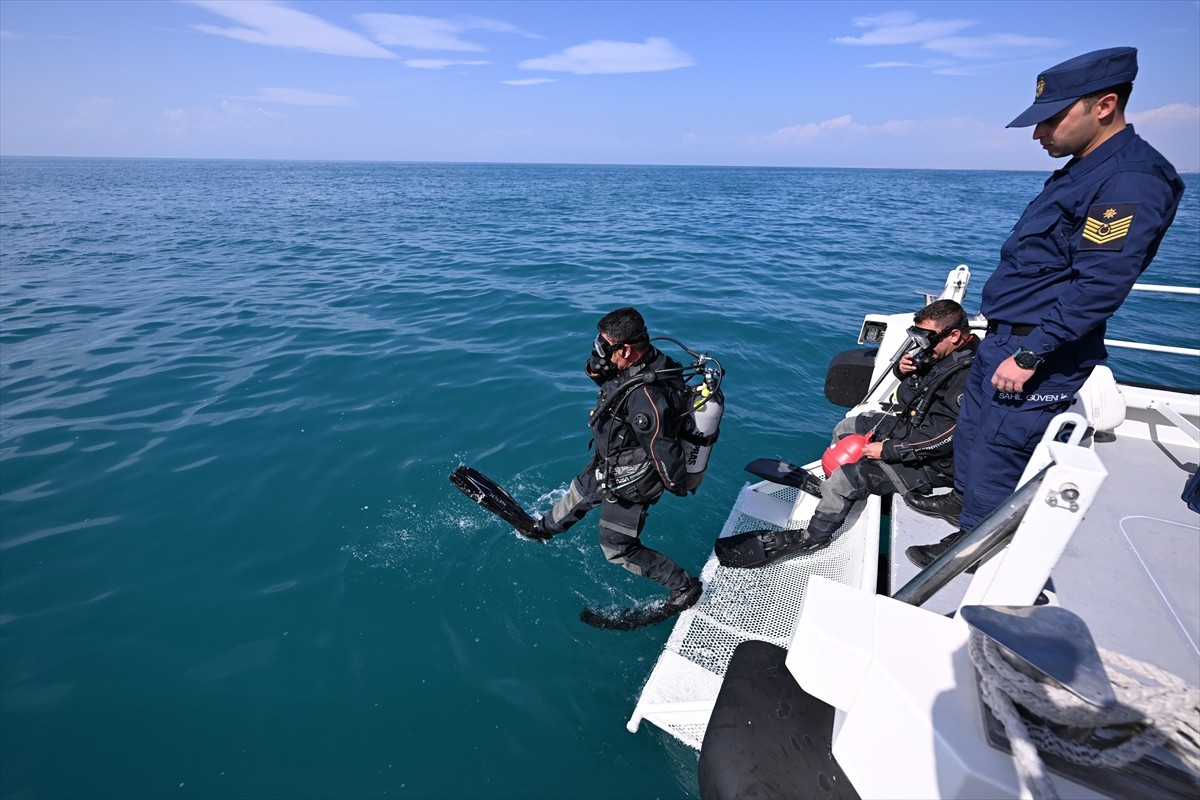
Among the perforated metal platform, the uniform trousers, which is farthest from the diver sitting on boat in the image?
the uniform trousers

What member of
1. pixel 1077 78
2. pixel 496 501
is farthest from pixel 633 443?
pixel 1077 78

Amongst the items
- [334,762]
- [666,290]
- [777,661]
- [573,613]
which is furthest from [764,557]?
[666,290]

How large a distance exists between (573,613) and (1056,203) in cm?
391

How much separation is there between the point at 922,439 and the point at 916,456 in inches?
5.1

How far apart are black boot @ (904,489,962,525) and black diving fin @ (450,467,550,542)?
272 centimetres

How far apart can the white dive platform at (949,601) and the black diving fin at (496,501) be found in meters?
1.40

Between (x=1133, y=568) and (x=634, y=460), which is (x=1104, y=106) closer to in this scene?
(x=1133, y=568)

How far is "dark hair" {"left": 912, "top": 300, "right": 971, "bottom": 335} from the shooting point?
3.83 m

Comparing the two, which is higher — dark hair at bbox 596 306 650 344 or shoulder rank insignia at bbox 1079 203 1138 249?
shoulder rank insignia at bbox 1079 203 1138 249

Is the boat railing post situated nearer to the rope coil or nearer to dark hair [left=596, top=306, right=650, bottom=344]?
the rope coil

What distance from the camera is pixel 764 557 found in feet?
12.7

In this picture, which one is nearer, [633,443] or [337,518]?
[633,443]

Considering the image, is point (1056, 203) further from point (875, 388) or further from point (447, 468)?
point (447, 468)

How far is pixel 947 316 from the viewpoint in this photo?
12.6ft
